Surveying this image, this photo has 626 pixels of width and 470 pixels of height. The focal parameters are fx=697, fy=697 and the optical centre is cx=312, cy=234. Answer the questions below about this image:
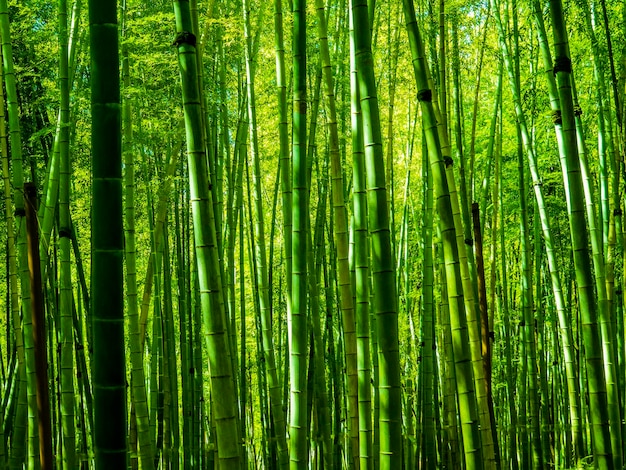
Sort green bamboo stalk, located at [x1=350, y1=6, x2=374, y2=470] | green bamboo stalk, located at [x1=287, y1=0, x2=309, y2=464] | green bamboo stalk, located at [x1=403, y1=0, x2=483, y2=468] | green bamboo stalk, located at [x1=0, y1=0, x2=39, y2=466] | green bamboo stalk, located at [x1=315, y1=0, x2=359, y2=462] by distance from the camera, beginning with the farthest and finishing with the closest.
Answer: green bamboo stalk, located at [x1=0, y1=0, x2=39, y2=466] → green bamboo stalk, located at [x1=315, y1=0, x2=359, y2=462] → green bamboo stalk, located at [x1=287, y1=0, x2=309, y2=464] → green bamboo stalk, located at [x1=350, y1=6, x2=374, y2=470] → green bamboo stalk, located at [x1=403, y1=0, x2=483, y2=468]

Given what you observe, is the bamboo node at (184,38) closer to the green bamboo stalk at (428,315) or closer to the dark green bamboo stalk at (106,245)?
the dark green bamboo stalk at (106,245)

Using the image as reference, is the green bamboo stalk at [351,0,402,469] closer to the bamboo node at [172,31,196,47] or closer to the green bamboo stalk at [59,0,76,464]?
the bamboo node at [172,31,196,47]

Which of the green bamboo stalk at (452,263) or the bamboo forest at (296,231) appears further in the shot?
the green bamboo stalk at (452,263)

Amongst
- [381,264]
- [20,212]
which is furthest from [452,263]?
[20,212]

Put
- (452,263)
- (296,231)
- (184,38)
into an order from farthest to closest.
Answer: (296,231), (452,263), (184,38)

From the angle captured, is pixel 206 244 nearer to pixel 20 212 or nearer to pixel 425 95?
pixel 425 95

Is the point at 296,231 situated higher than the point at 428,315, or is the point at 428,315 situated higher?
the point at 296,231

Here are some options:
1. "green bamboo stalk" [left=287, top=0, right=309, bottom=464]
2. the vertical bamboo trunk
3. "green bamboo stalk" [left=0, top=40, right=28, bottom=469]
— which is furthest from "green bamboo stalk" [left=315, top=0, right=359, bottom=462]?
"green bamboo stalk" [left=0, top=40, right=28, bottom=469]

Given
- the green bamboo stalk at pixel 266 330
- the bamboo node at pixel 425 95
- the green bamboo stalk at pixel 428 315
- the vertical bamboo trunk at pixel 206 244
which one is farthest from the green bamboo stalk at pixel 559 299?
the vertical bamboo trunk at pixel 206 244

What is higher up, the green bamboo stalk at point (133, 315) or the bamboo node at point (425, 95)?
the bamboo node at point (425, 95)

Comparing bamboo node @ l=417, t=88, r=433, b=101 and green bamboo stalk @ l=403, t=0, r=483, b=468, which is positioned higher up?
bamboo node @ l=417, t=88, r=433, b=101

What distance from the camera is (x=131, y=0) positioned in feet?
13.3

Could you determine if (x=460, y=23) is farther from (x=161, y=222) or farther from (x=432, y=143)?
(x=432, y=143)

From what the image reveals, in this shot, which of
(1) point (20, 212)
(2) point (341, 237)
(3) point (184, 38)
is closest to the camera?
(3) point (184, 38)
